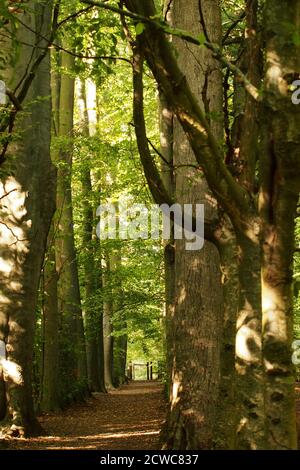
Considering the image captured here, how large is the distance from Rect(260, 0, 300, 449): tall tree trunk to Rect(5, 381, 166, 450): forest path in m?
5.02

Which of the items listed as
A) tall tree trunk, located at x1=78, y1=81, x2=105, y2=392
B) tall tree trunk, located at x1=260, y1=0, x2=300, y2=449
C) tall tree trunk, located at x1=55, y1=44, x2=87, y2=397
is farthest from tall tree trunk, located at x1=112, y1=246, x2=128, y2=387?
tall tree trunk, located at x1=260, y1=0, x2=300, y2=449

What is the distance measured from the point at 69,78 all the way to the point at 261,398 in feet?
55.9

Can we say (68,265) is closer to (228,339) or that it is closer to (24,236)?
(24,236)

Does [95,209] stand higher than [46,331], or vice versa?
[95,209]

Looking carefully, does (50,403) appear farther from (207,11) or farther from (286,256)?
(286,256)

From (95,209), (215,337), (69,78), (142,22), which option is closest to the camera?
(142,22)

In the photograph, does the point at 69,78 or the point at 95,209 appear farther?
the point at 95,209

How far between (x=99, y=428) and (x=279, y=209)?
1109cm

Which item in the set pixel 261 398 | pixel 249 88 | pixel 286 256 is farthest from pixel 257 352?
pixel 249 88

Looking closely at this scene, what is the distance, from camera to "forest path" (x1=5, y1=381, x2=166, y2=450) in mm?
10539

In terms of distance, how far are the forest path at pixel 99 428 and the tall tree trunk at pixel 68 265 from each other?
1.03 metres

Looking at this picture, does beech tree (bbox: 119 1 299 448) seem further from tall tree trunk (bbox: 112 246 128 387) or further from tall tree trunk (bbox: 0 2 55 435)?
tall tree trunk (bbox: 112 246 128 387)

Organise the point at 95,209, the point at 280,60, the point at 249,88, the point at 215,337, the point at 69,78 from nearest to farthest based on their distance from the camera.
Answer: the point at 280,60 < the point at 249,88 < the point at 215,337 < the point at 69,78 < the point at 95,209

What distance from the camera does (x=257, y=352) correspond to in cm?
517
